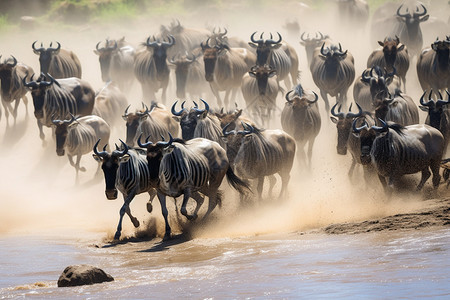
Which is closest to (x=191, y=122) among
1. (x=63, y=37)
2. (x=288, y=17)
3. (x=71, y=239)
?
(x=71, y=239)

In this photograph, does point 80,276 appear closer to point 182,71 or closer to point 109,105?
point 109,105

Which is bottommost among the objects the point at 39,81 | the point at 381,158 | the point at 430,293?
the point at 430,293

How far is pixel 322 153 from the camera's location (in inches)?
822

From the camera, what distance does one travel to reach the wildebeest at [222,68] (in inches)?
972

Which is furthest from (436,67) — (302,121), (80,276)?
(80,276)

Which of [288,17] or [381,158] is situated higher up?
[288,17]

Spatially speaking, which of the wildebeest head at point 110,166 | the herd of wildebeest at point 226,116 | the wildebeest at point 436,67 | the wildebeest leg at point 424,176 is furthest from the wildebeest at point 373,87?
the wildebeest head at point 110,166

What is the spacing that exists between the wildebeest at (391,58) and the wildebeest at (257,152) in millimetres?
8398

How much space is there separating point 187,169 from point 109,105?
10613 millimetres

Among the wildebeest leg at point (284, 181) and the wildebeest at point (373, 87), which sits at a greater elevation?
the wildebeest at point (373, 87)

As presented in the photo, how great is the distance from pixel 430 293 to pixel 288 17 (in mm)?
35769

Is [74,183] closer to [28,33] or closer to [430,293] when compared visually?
[430,293]

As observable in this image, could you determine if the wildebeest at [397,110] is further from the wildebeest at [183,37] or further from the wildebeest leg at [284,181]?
the wildebeest at [183,37]

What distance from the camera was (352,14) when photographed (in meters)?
39.4
